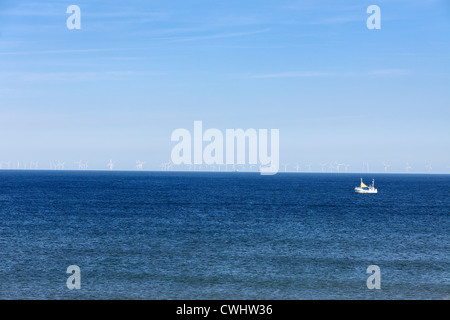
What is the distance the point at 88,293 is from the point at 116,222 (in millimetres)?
48930

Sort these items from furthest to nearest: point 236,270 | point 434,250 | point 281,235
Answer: point 281,235, point 434,250, point 236,270

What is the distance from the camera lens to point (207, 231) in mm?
79750
